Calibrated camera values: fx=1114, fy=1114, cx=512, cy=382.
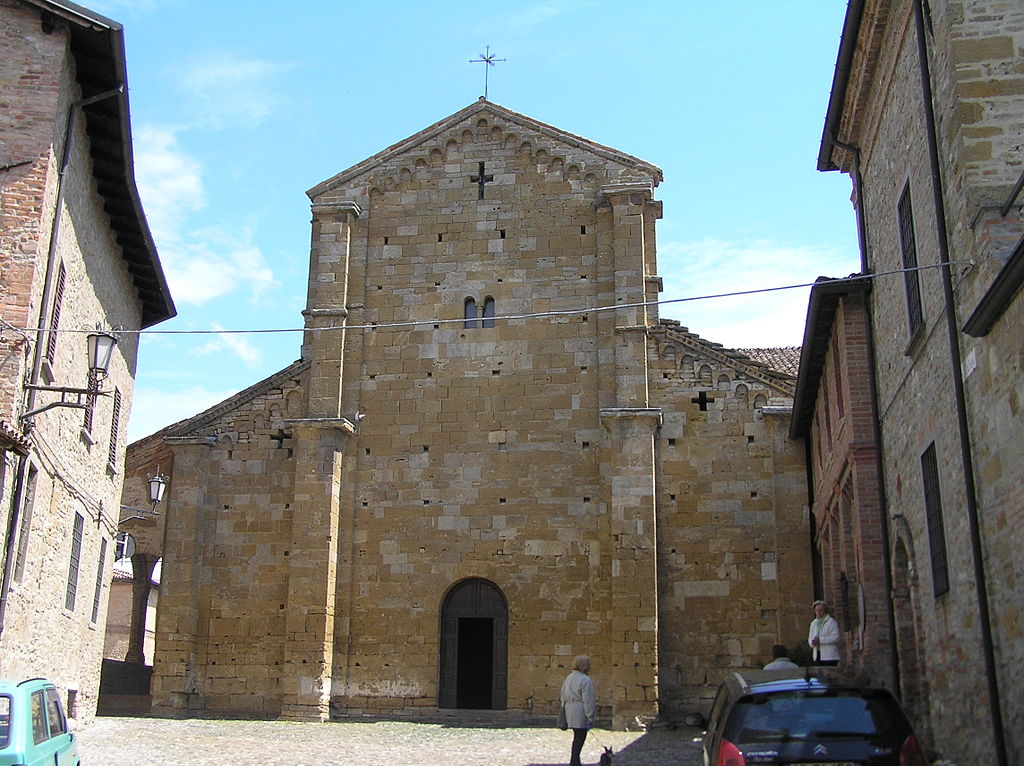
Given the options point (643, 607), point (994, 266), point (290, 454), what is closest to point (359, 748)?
point (643, 607)

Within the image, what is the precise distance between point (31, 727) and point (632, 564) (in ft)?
44.1

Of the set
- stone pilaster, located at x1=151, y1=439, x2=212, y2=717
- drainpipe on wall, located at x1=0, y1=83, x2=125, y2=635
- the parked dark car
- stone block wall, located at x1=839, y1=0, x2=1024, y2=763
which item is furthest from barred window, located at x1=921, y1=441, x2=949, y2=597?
stone pilaster, located at x1=151, y1=439, x2=212, y2=717

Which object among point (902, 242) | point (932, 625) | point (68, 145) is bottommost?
point (932, 625)

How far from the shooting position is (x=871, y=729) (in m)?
7.79

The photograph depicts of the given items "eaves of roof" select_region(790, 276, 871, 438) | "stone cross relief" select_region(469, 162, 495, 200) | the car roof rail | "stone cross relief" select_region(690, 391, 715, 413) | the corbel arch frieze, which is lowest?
the car roof rail

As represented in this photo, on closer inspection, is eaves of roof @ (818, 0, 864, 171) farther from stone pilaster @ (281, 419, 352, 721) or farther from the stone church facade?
stone pilaster @ (281, 419, 352, 721)

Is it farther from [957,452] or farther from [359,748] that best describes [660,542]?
[957,452]

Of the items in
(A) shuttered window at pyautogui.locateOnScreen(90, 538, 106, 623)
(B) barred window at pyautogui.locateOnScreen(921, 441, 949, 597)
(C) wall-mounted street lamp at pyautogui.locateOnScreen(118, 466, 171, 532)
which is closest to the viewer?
(B) barred window at pyautogui.locateOnScreen(921, 441, 949, 597)

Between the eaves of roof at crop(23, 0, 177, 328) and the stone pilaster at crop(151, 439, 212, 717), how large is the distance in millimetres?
5198

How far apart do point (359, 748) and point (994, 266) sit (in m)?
11.1

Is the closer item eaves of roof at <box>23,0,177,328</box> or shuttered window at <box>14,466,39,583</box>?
shuttered window at <box>14,466,39,583</box>

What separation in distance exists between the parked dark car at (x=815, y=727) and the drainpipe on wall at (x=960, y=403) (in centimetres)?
191

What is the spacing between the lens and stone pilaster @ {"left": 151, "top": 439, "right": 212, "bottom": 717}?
2128 cm

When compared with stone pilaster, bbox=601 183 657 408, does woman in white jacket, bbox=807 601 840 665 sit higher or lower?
lower
